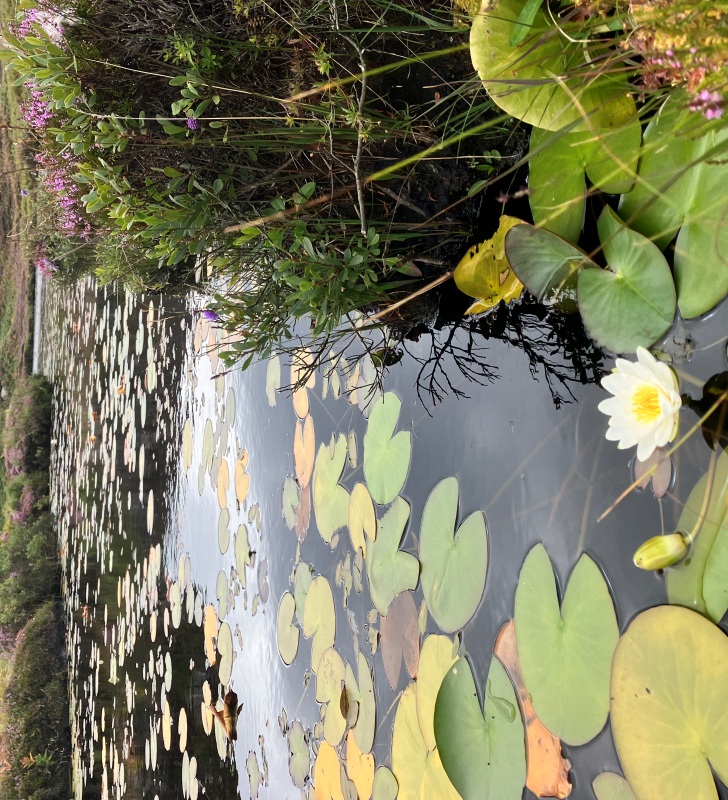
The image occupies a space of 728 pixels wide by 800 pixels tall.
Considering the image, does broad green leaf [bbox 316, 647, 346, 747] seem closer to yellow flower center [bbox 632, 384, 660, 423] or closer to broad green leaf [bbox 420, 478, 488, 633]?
broad green leaf [bbox 420, 478, 488, 633]

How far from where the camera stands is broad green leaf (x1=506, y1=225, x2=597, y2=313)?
1120 mm

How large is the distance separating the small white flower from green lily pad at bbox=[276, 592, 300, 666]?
1274mm

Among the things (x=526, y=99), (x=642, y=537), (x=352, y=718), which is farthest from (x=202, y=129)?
(x=352, y=718)

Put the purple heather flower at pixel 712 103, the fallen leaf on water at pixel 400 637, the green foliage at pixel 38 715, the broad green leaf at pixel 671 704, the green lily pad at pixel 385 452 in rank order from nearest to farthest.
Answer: the purple heather flower at pixel 712 103 < the broad green leaf at pixel 671 704 < the fallen leaf on water at pixel 400 637 < the green lily pad at pixel 385 452 < the green foliage at pixel 38 715

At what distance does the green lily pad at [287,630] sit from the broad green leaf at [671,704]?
3.74 ft

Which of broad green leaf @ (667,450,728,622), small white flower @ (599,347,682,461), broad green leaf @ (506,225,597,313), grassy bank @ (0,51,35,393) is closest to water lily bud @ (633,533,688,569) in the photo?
broad green leaf @ (667,450,728,622)

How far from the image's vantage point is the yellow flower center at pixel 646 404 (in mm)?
909

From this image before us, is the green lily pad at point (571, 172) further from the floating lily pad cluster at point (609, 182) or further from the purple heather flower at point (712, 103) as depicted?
the purple heather flower at point (712, 103)

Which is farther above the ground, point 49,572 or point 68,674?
point 49,572

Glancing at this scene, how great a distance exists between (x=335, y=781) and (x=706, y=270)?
4.85 feet

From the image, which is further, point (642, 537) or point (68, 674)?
point (68, 674)

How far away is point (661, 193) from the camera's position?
96cm

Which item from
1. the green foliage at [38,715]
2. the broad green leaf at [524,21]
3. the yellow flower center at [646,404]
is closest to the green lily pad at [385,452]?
the yellow flower center at [646,404]

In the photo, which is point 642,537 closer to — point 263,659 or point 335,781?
point 335,781
